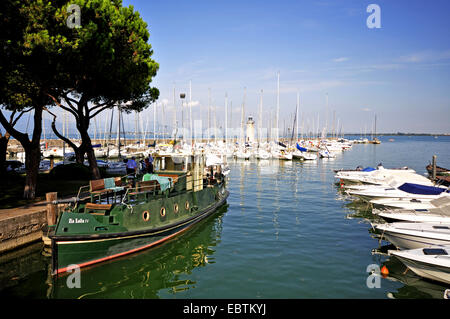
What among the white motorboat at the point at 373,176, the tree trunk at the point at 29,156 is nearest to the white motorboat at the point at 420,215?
the white motorboat at the point at 373,176

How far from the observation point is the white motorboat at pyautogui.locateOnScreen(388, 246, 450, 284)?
10.2 m

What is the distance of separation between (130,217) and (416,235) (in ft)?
36.9

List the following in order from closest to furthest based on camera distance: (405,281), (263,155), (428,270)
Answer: (428,270)
(405,281)
(263,155)

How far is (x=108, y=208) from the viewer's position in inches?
488

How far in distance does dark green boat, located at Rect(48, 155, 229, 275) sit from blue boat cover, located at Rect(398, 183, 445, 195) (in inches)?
548

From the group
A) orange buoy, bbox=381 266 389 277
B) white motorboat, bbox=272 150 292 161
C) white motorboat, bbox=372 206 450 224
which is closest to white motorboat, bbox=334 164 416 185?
white motorboat, bbox=372 206 450 224

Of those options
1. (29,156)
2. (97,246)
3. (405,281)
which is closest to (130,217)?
(97,246)

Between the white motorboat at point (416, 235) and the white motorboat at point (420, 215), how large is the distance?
6.58 feet

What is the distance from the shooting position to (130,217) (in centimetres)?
1282

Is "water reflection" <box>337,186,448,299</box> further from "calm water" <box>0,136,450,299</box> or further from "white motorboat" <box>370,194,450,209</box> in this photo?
"white motorboat" <box>370,194,450,209</box>

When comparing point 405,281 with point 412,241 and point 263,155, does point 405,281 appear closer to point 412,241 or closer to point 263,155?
point 412,241
